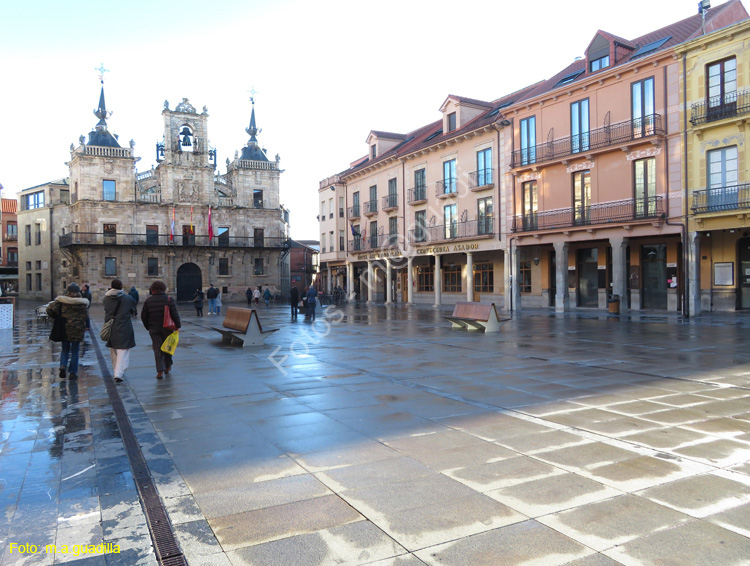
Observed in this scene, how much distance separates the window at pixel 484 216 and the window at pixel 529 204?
94.0 inches

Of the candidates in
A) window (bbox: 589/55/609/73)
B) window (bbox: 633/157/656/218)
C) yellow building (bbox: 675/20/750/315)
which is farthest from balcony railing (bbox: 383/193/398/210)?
yellow building (bbox: 675/20/750/315)

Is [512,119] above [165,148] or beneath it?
beneath

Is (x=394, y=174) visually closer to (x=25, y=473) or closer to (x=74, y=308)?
(x=74, y=308)

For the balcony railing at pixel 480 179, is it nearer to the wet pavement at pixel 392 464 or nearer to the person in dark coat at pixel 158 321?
the wet pavement at pixel 392 464

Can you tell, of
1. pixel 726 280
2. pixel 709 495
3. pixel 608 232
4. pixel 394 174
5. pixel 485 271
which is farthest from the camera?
pixel 394 174

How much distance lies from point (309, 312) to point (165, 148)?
35.8 m

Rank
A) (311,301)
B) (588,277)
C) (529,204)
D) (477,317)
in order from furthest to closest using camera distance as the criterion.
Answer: (529,204) → (588,277) → (311,301) → (477,317)

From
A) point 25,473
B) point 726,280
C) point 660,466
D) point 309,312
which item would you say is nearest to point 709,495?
point 660,466

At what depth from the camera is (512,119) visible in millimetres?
29547

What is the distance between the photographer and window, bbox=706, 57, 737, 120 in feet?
67.8

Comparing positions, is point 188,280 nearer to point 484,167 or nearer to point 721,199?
point 484,167

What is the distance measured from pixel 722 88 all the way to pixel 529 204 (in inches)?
396

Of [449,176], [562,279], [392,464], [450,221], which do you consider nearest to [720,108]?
[562,279]

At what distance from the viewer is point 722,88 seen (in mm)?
21062
